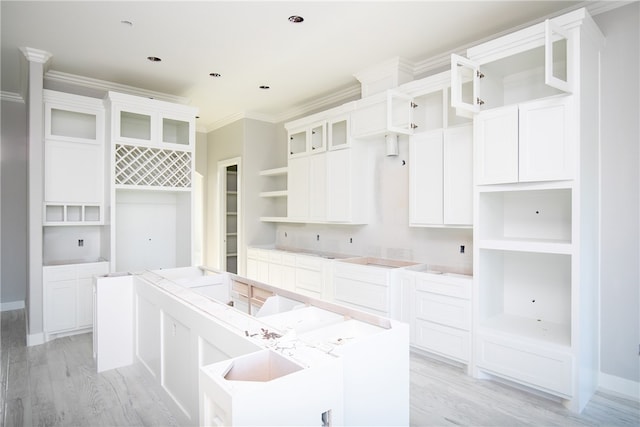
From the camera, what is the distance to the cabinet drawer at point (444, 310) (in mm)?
3123

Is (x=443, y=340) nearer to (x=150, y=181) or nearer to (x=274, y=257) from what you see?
(x=274, y=257)

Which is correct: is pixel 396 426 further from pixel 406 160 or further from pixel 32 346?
pixel 32 346

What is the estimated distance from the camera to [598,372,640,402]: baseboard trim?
8.75 feet

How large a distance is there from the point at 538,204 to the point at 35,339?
16.2 feet

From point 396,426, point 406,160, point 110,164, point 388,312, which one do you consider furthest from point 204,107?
point 396,426

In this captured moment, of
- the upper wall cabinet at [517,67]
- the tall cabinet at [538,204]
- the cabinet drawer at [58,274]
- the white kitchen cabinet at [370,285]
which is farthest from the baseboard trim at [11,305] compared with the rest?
the upper wall cabinet at [517,67]

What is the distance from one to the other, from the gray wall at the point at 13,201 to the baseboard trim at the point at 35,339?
1.79 metres

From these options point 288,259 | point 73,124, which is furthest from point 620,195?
point 73,124

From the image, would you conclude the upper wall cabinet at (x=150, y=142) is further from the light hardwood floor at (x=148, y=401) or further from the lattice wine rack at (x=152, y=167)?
the light hardwood floor at (x=148, y=401)

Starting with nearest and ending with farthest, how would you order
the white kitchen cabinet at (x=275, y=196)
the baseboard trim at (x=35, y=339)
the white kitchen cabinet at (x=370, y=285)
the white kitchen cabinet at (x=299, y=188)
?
1. the white kitchen cabinet at (x=370, y=285)
2. the baseboard trim at (x=35, y=339)
3. the white kitchen cabinet at (x=299, y=188)
4. the white kitchen cabinet at (x=275, y=196)

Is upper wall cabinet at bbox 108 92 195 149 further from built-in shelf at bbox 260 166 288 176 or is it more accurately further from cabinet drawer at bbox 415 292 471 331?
cabinet drawer at bbox 415 292 471 331

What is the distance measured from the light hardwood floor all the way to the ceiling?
9.71 ft

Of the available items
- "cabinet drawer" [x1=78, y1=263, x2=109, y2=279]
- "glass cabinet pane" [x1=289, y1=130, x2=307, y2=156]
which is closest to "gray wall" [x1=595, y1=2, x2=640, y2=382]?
"glass cabinet pane" [x1=289, y1=130, x2=307, y2=156]

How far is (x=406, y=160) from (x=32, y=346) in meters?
4.30
